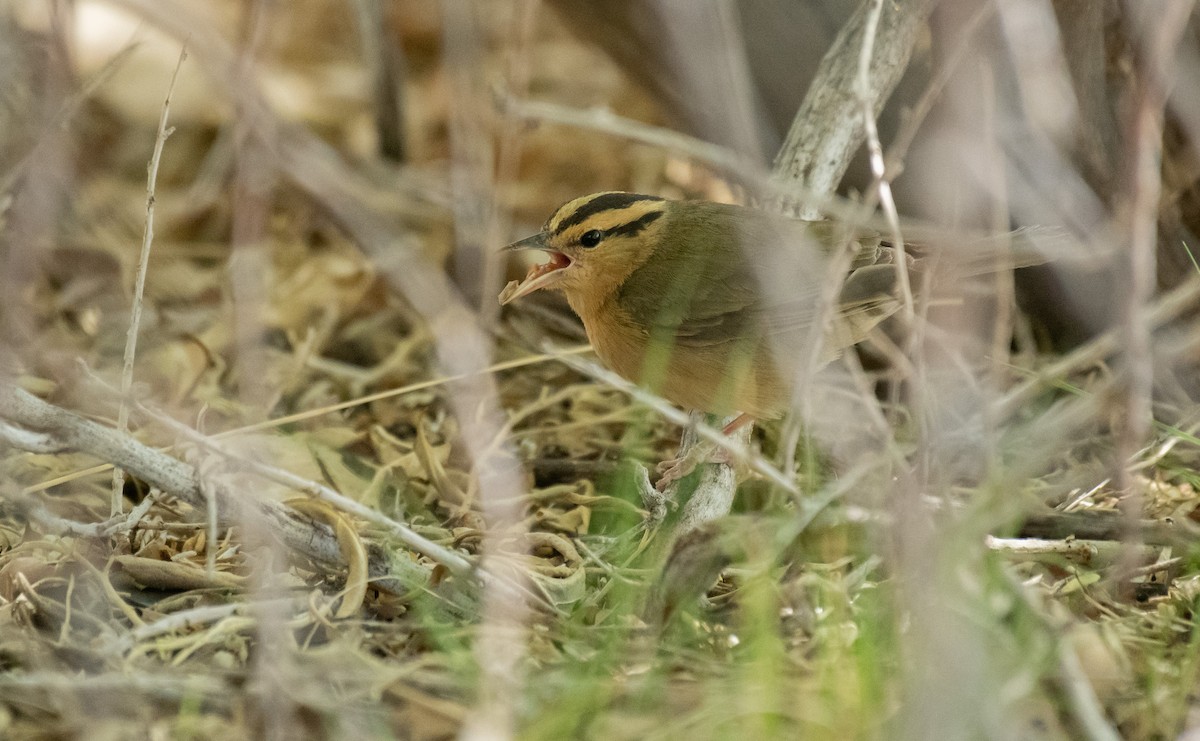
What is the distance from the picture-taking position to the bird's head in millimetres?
4719

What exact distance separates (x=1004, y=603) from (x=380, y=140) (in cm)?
528

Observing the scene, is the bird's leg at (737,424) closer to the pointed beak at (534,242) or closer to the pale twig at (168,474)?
the pointed beak at (534,242)

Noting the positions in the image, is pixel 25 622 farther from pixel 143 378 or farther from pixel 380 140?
pixel 380 140

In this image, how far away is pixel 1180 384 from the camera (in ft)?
16.0

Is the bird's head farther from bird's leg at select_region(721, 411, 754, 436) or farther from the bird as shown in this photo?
bird's leg at select_region(721, 411, 754, 436)

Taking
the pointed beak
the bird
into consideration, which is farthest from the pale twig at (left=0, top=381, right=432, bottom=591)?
the pointed beak

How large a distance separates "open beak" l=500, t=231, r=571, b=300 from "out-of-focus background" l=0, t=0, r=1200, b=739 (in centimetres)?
11

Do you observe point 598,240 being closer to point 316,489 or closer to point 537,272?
point 537,272

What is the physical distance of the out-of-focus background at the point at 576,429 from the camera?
9.85 feet

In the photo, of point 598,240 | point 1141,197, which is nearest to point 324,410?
point 598,240

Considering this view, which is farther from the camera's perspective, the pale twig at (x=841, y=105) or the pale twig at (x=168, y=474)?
the pale twig at (x=841, y=105)

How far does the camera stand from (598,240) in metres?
4.78

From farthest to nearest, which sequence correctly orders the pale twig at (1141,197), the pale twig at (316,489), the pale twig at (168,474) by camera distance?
the pale twig at (168,474)
the pale twig at (316,489)
the pale twig at (1141,197)

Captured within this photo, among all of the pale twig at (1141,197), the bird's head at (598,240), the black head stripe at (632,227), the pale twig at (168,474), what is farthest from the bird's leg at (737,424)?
the pale twig at (1141,197)
